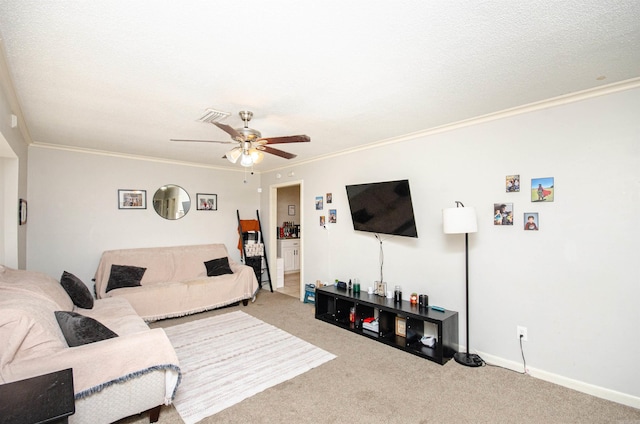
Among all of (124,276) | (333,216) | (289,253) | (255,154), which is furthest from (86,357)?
(289,253)

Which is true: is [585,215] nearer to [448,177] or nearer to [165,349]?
[448,177]

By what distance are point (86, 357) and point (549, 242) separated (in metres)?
A: 3.57

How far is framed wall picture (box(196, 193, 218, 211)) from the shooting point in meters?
5.41

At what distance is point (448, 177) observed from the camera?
3.21 meters

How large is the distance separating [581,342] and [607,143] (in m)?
1.60

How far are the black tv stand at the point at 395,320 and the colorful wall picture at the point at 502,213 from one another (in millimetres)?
1044

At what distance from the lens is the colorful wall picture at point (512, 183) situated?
8.93 feet

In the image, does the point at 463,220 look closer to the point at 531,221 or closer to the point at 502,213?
the point at 502,213

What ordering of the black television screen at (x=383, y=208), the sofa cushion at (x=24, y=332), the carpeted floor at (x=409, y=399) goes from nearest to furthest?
the sofa cushion at (x=24, y=332)
the carpeted floor at (x=409, y=399)
the black television screen at (x=383, y=208)

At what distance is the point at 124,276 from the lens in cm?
415

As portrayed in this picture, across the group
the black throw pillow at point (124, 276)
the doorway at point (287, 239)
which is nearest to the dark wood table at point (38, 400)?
the black throw pillow at point (124, 276)

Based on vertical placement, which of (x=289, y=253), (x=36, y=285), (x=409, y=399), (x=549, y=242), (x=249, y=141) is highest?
(x=249, y=141)

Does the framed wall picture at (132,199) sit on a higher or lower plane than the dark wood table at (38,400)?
higher

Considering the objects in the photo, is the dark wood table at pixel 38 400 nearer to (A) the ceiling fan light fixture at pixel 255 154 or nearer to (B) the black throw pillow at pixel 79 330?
(B) the black throw pillow at pixel 79 330
